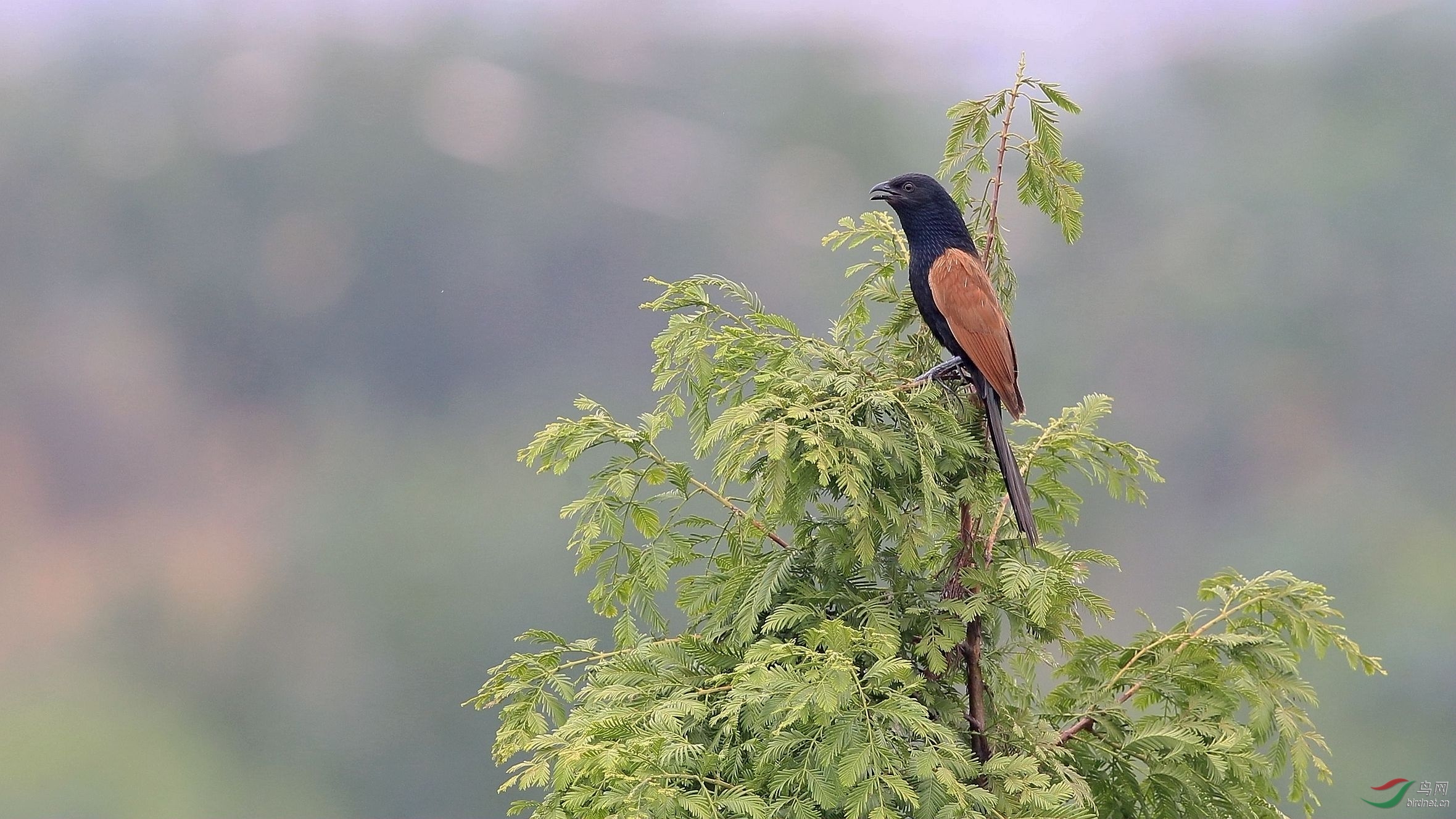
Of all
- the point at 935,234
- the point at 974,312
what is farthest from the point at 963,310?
the point at 935,234

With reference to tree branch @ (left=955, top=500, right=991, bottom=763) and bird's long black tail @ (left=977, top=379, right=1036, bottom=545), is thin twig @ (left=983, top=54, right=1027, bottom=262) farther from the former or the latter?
tree branch @ (left=955, top=500, right=991, bottom=763)

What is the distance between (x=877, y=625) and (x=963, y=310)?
1.47 feet

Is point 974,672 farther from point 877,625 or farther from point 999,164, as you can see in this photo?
point 999,164

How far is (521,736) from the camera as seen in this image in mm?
1399

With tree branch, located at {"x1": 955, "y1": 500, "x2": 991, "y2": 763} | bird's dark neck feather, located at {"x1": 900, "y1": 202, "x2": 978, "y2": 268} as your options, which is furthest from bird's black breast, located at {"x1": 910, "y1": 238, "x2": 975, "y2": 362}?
tree branch, located at {"x1": 955, "y1": 500, "x2": 991, "y2": 763}

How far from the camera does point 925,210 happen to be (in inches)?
62.7

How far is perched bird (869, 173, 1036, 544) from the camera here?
58.5 inches

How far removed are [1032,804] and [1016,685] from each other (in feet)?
1.70

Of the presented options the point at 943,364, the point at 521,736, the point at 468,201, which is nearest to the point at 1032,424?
the point at 943,364

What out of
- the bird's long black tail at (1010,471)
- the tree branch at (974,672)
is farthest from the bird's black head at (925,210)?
the tree branch at (974,672)

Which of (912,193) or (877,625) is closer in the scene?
(877,625)

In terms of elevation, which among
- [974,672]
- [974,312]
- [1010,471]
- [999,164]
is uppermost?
[999,164]

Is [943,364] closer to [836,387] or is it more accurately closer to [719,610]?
[836,387]

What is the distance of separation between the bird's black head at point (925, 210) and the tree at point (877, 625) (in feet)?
0.11
